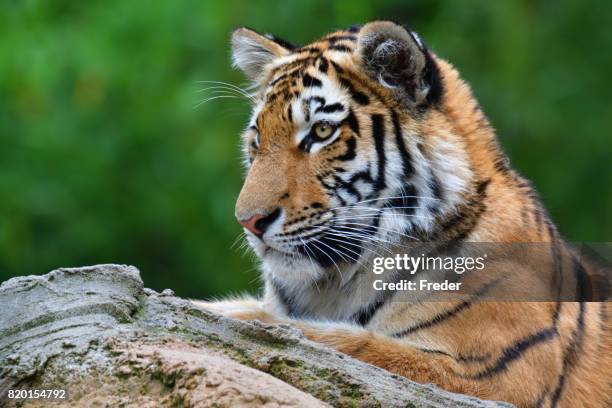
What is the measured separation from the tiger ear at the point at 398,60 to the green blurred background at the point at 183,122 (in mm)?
5552

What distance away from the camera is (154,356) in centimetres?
349

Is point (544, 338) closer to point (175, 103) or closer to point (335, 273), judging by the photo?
point (335, 273)

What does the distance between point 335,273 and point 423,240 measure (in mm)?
374

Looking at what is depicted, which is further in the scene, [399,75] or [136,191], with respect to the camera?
[136,191]

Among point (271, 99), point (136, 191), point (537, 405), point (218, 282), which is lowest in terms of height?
point (537, 405)

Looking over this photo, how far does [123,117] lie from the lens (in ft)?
35.5

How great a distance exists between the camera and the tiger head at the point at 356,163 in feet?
15.2

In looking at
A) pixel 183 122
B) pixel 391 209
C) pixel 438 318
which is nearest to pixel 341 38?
pixel 391 209

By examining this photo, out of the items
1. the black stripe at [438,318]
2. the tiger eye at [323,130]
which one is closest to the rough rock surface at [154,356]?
the black stripe at [438,318]

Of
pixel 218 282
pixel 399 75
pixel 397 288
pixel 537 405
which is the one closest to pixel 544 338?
pixel 537 405

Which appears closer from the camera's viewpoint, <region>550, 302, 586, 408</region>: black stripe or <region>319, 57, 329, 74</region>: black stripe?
<region>550, 302, 586, 408</region>: black stripe

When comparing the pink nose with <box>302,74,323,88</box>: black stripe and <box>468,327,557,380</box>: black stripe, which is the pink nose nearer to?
<box>302,74,323,88</box>: black stripe

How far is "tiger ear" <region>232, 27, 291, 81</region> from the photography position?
5363 millimetres

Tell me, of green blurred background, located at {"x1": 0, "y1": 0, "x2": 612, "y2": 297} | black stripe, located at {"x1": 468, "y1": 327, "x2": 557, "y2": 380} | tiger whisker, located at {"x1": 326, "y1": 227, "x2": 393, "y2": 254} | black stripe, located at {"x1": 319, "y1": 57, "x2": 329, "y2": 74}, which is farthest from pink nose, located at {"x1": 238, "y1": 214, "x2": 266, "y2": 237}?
green blurred background, located at {"x1": 0, "y1": 0, "x2": 612, "y2": 297}
